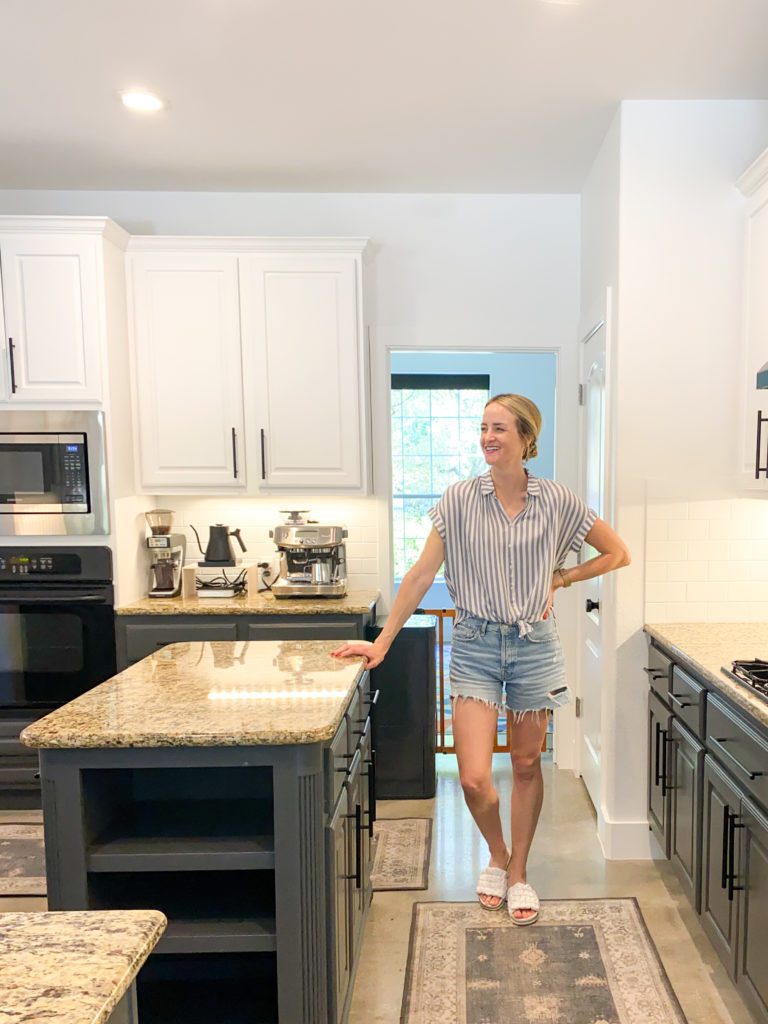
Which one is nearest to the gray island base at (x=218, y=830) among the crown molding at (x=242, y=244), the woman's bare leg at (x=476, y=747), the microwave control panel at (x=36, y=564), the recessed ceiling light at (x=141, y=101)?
the woman's bare leg at (x=476, y=747)

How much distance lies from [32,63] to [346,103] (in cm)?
104

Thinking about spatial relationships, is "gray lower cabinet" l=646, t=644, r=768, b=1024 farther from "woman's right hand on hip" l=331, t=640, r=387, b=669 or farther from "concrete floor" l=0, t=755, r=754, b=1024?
"woman's right hand on hip" l=331, t=640, r=387, b=669

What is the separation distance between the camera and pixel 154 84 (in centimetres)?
249

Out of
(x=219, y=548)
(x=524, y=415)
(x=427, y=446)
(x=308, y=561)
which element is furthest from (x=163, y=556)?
(x=427, y=446)

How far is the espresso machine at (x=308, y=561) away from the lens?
131 inches

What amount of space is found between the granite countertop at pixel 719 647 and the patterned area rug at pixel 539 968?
34.3 inches

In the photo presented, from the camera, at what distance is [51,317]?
3.12 metres

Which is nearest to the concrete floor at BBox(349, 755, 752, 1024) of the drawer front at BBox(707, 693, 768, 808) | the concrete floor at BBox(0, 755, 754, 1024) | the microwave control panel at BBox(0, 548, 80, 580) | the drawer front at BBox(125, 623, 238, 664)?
the concrete floor at BBox(0, 755, 754, 1024)

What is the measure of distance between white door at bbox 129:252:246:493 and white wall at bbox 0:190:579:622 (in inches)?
14.7

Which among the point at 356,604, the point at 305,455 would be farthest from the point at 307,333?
the point at 356,604

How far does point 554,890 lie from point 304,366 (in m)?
2.35

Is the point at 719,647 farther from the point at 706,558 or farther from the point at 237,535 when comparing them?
the point at 237,535

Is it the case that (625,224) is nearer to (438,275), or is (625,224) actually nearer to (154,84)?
(438,275)

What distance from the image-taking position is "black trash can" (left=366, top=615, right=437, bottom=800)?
3275mm
